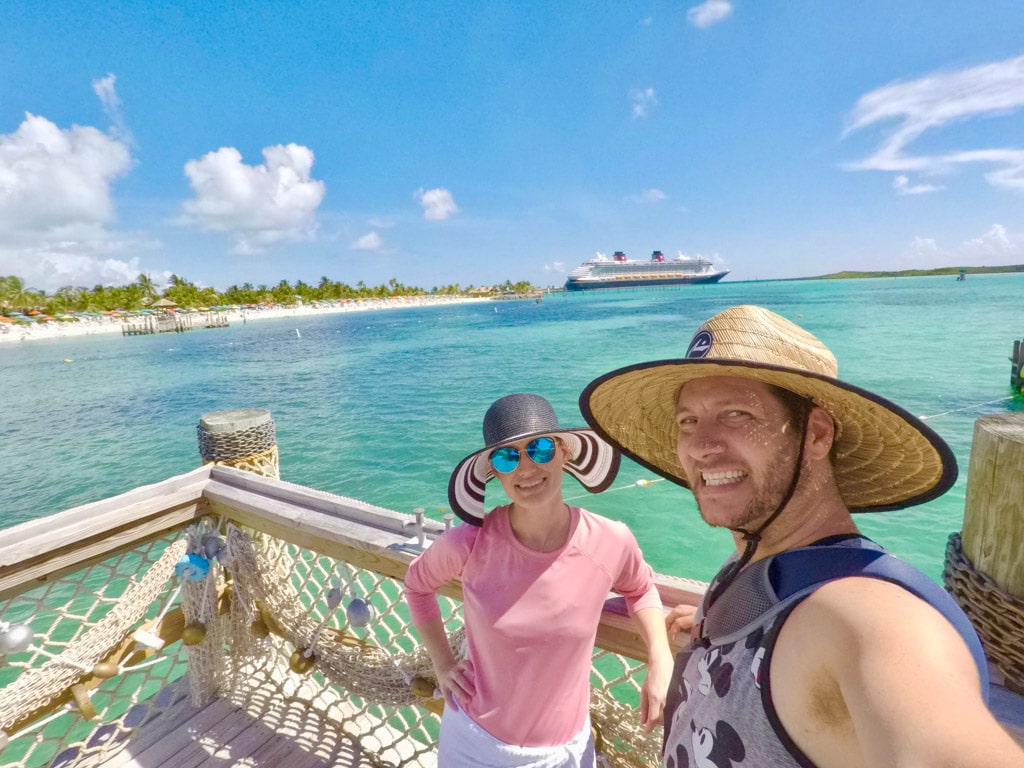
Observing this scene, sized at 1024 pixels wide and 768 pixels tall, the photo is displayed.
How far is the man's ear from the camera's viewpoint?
2.97 feet

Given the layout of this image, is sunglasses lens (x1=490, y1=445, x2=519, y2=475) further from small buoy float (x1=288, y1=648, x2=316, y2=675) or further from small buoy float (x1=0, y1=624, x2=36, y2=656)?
small buoy float (x1=0, y1=624, x2=36, y2=656)

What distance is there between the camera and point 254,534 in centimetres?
222

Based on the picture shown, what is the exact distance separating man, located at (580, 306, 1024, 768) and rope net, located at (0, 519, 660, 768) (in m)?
0.97

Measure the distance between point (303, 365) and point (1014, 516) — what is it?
1183 inches

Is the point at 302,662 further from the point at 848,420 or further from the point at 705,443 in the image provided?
the point at 848,420

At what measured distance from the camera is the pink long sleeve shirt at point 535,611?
3.90 feet

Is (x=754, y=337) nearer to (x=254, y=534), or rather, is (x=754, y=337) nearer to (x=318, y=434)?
(x=254, y=534)

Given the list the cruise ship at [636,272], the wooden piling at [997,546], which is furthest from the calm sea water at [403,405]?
the cruise ship at [636,272]

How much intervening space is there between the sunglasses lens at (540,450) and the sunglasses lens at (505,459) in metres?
0.04

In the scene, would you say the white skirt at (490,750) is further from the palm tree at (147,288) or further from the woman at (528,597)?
the palm tree at (147,288)

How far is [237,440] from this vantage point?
2568 mm

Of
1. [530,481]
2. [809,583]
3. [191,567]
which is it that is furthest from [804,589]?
[191,567]

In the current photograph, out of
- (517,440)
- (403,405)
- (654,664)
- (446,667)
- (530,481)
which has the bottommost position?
(403,405)

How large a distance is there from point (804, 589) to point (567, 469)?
2.66 ft
